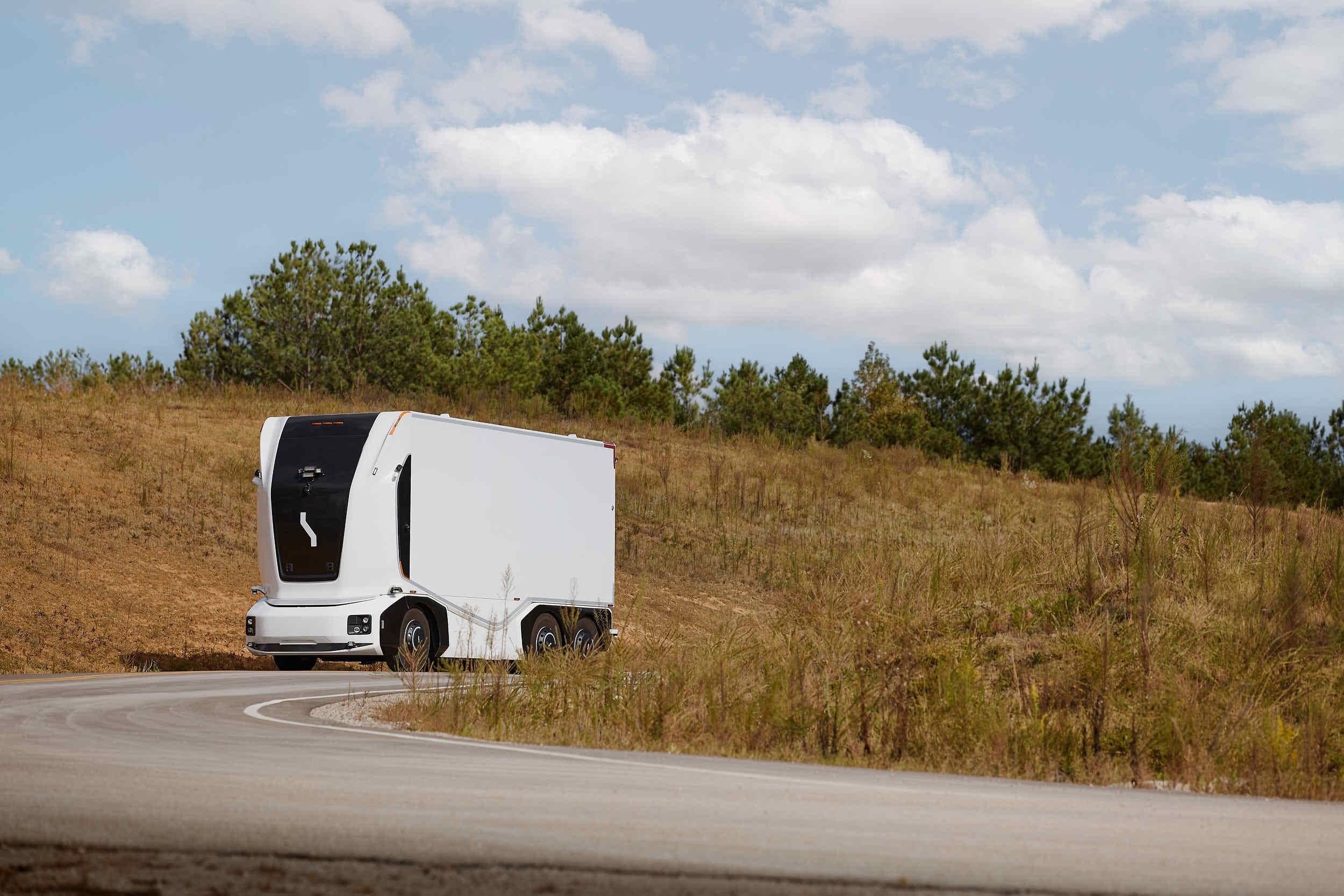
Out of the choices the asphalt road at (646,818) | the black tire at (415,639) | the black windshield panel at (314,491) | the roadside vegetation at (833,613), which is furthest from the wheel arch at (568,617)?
the asphalt road at (646,818)

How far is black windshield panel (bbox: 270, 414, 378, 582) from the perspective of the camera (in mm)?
18469

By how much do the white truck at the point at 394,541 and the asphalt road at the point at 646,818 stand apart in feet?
26.5

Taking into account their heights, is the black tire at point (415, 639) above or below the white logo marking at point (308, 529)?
below

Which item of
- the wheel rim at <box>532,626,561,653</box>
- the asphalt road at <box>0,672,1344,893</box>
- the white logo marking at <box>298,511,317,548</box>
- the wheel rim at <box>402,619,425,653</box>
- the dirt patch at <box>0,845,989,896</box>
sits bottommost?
the wheel rim at <box>532,626,561,653</box>

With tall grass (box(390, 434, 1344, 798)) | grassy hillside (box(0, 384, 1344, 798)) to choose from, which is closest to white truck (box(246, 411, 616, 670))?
grassy hillside (box(0, 384, 1344, 798))

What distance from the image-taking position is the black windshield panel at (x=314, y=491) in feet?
60.6

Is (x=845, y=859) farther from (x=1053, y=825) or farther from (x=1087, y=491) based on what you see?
(x=1087, y=491)

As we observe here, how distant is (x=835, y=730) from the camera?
10.7 m

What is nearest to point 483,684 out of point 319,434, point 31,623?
point 319,434

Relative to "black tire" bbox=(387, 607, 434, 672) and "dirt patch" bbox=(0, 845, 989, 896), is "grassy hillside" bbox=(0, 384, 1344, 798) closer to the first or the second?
"black tire" bbox=(387, 607, 434, 672)

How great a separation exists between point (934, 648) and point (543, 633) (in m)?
9.99

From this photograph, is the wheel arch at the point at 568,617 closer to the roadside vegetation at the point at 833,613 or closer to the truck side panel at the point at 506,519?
the truck side panel at the point at 506,519

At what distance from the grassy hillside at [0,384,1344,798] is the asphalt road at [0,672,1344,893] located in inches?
52.4

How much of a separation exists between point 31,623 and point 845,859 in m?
19.8
